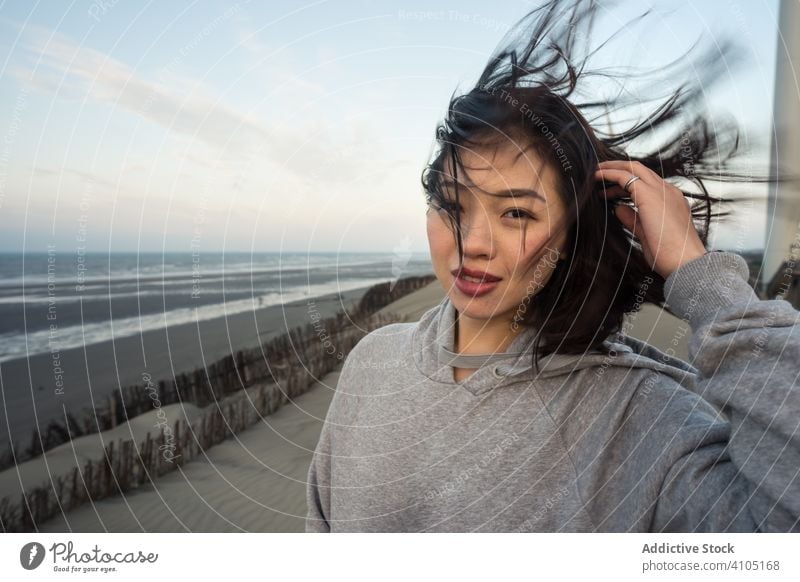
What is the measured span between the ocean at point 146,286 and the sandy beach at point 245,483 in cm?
13

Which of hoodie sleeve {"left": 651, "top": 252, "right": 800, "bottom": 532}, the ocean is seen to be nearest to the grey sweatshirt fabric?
hoodie sleeve {"left": 651, "top": 252, "right": 800, "bottom": 532}

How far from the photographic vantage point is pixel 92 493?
84cm

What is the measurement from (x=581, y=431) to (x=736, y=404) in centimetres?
17

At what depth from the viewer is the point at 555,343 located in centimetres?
66

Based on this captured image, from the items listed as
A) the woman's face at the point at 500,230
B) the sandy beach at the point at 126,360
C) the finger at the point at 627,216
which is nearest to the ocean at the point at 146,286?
the sandy beach at the point at 126,360

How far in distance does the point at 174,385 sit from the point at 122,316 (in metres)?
0.12

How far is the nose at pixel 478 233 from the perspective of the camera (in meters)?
0.62

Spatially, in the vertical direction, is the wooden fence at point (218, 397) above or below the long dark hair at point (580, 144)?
below

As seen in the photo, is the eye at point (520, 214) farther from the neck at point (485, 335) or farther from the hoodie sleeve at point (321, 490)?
the hoodie sleeve at point (321, 490)

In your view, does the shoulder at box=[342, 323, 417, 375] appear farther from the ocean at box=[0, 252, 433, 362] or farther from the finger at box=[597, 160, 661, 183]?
the finger at box=[597, 160, 661, 183]

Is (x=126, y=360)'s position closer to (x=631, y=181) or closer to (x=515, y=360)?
(x=515, y=360)

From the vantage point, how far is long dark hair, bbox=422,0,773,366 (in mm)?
620

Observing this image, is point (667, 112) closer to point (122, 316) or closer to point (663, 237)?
point (663, 237)

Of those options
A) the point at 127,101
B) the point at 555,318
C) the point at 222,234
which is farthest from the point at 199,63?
the point at 555,318
